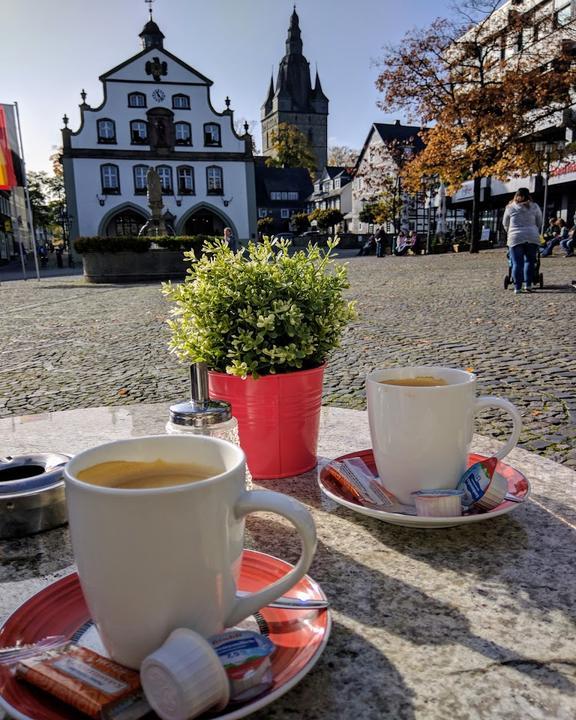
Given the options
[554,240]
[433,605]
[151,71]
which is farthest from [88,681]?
[151,71]

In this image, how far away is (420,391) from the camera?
1192 millimetres

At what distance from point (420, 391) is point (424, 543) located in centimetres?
30

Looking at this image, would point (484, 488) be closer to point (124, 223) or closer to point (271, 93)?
point (124, 223)

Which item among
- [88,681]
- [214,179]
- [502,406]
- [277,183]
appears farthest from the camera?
[277,183]

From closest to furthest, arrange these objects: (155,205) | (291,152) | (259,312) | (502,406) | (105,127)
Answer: (502,406) → (259,312) → (155,205) → (105,127) → (291,152)

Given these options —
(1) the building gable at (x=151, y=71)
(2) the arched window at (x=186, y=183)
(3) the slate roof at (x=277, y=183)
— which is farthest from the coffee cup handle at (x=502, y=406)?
(3) the slate roof at (x=277, y=183)

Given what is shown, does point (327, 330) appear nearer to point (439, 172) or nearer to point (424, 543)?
point (424, 543)

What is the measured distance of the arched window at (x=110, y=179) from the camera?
38688mm

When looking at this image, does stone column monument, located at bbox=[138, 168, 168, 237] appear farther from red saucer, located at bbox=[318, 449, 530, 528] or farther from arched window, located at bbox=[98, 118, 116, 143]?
red saucer, located at bbox=[318, 449, 530, 528]

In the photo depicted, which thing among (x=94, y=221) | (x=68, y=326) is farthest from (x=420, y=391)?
(x=94, y=221)

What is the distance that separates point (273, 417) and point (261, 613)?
0.68 meters

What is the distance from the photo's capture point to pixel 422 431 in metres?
1.21

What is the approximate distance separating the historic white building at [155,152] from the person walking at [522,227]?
32.3m

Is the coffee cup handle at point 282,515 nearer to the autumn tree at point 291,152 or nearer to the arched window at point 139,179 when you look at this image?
the arched window at point 139,179
